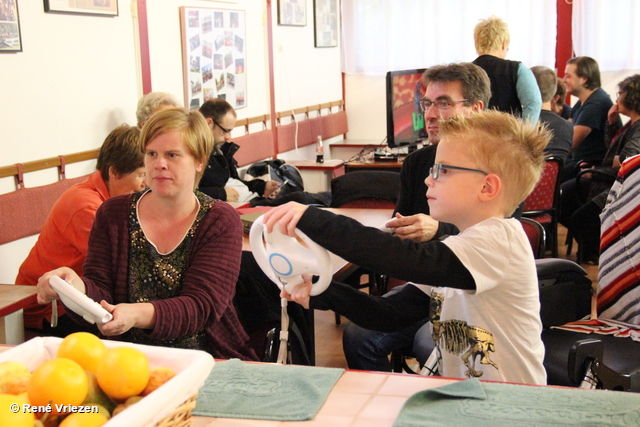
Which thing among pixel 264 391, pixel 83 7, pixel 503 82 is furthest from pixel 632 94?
pixel 264 391

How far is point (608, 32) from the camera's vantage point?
687 centimetres

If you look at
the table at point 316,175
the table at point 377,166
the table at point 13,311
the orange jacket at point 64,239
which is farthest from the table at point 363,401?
the table at point 316,175

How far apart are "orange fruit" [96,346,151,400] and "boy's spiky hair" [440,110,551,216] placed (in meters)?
0.88

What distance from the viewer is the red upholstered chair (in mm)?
4512

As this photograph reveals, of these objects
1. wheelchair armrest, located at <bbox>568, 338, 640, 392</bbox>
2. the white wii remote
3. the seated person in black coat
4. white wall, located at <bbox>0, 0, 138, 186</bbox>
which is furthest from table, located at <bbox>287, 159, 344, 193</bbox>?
the white wii remote

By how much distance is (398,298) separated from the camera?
6.03 feet

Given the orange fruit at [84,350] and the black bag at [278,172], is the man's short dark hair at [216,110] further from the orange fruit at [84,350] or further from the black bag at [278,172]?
the orange fruit at [84,350]

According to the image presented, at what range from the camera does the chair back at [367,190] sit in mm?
3777

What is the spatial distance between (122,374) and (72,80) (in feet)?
9.16

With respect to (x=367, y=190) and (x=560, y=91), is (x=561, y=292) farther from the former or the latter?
(x=560, y=91)

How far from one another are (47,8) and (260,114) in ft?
8.24

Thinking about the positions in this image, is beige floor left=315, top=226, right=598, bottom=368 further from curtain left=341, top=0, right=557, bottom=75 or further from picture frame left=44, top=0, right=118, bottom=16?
curtain left=341, top=0, right=557, bottom=75

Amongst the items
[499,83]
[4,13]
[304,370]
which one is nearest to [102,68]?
[4,13]

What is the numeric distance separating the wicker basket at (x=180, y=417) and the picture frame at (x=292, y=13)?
5152 mm
